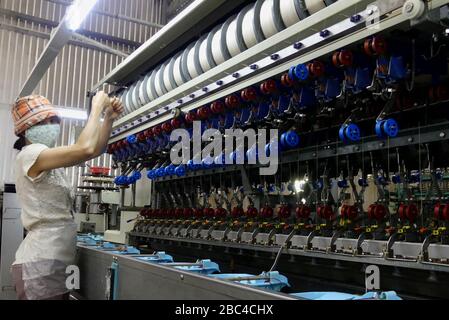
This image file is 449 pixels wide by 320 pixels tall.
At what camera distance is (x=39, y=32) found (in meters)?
8.12

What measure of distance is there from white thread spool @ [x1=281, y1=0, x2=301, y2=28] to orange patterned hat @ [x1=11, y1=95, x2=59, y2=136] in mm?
1577

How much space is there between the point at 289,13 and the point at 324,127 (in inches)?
31.2

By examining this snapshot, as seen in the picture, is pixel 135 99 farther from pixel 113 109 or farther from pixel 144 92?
pixel 113 109

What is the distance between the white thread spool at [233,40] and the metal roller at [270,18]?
301 mm

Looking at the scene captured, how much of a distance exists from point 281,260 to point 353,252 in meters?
0.80

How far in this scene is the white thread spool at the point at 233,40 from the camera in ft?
10.6

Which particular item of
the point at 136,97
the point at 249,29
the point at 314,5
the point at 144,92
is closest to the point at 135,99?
the point at 136,97

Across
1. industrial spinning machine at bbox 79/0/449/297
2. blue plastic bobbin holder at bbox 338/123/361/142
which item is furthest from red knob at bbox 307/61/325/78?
blue plastic bobbin holder at bbox 338/123/361/142

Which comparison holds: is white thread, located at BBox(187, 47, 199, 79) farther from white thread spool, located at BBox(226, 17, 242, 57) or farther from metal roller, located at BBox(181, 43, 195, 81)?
white thread spool, located at BBox(226, 17, 242, 57)

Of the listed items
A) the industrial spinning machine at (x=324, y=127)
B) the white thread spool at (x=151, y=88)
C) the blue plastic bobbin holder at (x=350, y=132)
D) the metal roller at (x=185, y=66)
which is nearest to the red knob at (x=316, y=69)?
the industrial spinning machine at (x=324, y=127)

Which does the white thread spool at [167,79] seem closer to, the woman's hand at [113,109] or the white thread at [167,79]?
the white thread at [167,79]

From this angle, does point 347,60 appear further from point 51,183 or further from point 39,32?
point 39,32
